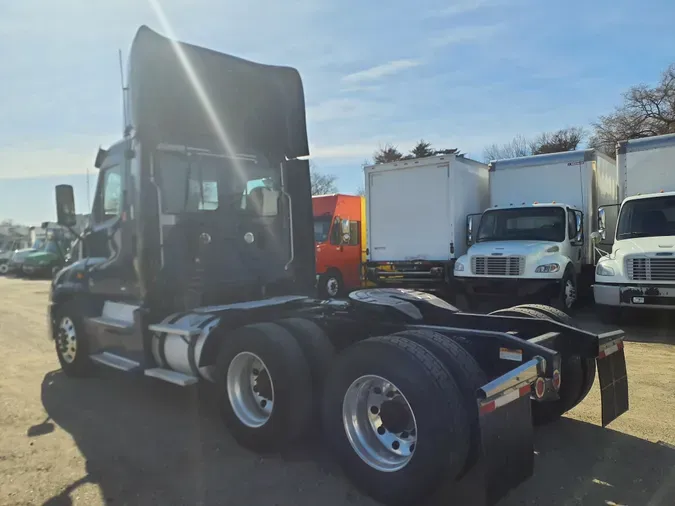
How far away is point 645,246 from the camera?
30.2 ft

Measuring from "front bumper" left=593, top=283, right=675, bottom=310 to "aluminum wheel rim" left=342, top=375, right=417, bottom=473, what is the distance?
712cm

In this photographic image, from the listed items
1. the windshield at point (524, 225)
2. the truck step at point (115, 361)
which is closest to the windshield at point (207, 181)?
the truck step at point (115, 361)

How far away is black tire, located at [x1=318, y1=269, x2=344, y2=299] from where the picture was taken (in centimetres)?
1486

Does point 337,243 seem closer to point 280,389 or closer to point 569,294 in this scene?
point 569,294

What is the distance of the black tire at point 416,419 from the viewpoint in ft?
9.86

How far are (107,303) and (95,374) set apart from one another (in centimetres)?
109

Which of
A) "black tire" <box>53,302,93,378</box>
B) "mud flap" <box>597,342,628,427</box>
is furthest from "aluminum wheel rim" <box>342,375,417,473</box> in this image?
"black tire" <box>53,302,93,378</box>

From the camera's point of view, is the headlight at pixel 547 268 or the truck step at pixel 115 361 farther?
the headlight at pixel 547 268

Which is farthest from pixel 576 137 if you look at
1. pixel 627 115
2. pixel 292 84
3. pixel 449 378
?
pixel 449 378

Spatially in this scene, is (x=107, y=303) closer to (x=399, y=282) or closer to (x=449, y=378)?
(x=449, y=378)

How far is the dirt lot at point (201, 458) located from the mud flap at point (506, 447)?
1.35ft

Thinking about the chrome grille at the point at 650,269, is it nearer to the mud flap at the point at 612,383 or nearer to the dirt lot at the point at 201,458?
the dirt lot at the point at 201,458

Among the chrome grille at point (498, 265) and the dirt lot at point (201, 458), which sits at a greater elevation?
the chrome grille at point (498, 265)

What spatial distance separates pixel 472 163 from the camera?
13.6m
